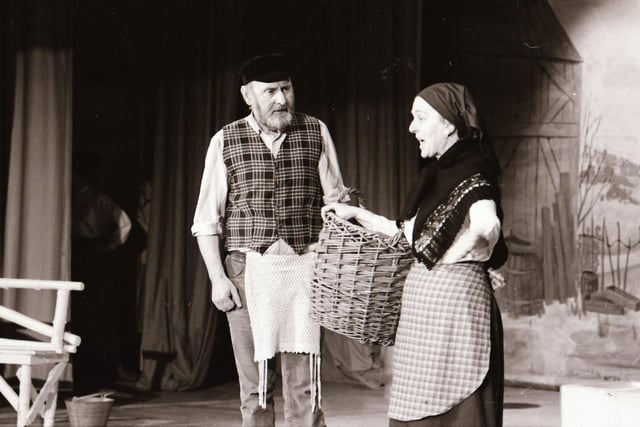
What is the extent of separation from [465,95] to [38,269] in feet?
11.2

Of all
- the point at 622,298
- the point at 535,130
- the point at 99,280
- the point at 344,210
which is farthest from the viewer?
the point at 99,280

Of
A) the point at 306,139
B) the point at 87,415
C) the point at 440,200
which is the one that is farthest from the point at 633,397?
the point at 87,415

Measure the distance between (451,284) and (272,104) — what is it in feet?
3.77

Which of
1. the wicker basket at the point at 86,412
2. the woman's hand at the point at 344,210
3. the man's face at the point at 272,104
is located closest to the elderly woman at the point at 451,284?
the woman's hand at the point at 344,210

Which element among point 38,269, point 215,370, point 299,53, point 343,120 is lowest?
point 215,370

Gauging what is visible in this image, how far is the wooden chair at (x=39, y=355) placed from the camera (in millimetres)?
4539

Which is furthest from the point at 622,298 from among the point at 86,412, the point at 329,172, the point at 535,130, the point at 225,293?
the point at 86,412

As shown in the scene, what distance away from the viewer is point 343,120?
7809 mm

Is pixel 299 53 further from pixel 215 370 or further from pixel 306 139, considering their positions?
pixel 306 139

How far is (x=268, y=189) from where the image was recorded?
4168 millimetres

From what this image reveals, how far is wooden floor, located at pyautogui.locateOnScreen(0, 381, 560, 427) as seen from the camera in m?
5.85

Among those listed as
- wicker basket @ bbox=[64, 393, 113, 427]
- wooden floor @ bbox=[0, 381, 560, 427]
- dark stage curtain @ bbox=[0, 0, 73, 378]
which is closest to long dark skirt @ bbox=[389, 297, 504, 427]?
wicker basket @ bbox=[64, 393, 113, 427]

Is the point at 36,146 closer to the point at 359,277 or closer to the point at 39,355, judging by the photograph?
the point at 39,355

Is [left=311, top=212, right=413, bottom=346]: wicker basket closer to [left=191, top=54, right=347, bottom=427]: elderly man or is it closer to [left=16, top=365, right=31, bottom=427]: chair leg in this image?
[left=191, top=54, right=347, bottom=427]: elderly man
